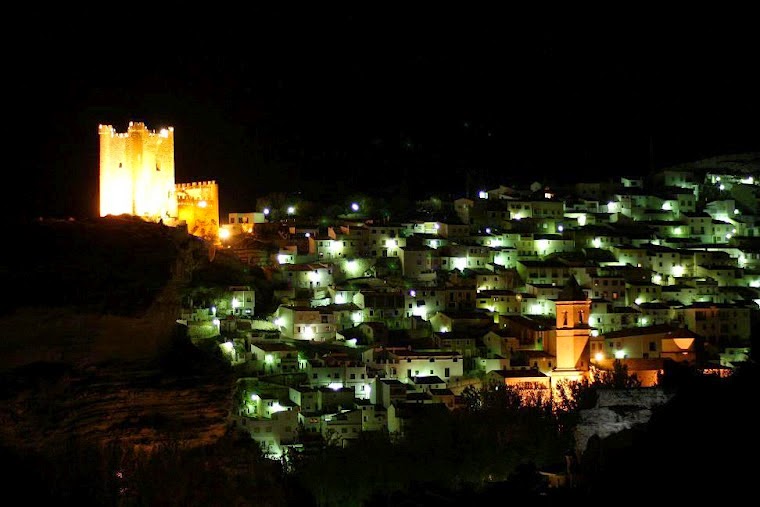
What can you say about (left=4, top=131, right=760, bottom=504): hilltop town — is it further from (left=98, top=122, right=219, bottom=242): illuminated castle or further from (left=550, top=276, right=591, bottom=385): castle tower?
(left=98, top=122, right=219, bottom=242): illuminated castle

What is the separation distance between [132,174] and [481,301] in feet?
35.9

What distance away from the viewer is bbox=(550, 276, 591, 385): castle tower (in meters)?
25.1

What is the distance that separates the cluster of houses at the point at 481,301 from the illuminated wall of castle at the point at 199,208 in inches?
34.5

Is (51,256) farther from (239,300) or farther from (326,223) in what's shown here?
(326,223)

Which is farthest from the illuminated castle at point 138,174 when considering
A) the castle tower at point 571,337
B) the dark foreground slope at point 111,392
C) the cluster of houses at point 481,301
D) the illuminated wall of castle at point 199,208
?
the castle tower at point 571,337

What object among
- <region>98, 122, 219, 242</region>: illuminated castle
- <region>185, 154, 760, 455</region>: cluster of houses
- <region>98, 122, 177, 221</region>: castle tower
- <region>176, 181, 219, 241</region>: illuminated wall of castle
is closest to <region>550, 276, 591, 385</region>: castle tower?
<region>185, 154, 760, 455</region>: cluster of houses

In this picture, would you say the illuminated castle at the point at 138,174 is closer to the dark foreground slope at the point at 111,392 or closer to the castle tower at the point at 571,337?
the dark foreground slope at the point at 111,392

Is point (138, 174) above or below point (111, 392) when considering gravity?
above

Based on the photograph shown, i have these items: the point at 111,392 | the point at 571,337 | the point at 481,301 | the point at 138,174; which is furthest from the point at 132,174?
the point at 571,337

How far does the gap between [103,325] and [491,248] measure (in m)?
12.7

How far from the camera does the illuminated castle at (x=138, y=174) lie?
100 feet

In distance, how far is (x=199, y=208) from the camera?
32.1 m

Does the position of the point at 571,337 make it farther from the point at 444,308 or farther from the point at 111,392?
the point at 111,392

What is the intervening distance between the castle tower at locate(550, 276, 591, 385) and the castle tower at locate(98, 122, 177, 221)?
40.5 ft
